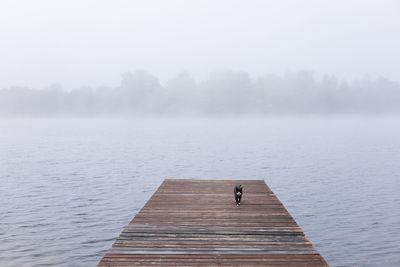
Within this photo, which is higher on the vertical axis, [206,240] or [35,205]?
[206,240]

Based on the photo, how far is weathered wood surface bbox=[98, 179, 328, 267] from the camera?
31.6 feet

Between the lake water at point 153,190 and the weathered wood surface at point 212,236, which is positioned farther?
the lake water at point 153,190

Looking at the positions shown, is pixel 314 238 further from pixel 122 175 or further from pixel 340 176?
pixel 122 175

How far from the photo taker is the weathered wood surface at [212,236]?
31.6 ft

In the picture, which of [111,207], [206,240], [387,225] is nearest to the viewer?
[206,240]

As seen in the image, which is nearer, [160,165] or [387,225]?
[387,225]

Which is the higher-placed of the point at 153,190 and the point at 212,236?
the point at 212,236

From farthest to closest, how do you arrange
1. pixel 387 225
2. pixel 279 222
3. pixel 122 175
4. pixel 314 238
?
1. pixel 122 175
2. pixel 387 225
3. pixel 314 238
4. pixel 279 222

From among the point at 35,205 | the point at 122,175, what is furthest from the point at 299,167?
the point at 35,205

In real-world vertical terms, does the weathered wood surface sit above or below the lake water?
above

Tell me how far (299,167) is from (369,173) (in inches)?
286

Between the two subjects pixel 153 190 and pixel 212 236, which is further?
pixel 153 190

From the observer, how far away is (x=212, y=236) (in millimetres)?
11523

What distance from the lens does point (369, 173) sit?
4028 centimetres
